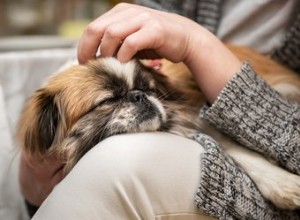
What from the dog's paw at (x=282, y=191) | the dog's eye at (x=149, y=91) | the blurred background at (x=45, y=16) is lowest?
the blurred background at (x=45, y=16)

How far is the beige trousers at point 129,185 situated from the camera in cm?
76

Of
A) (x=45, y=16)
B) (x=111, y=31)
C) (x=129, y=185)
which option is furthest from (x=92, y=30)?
(x=45, y=16)

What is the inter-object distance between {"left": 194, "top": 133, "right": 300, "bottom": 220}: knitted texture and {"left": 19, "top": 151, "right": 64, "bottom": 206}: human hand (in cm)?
35

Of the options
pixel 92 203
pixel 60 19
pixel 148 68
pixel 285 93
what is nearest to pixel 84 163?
pixel 92 203

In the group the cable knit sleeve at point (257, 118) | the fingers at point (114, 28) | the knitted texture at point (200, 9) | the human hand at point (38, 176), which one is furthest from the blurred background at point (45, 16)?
the cable knit sleeve at point (257, 118)

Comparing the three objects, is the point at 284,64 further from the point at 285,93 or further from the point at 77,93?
the point at 77,93

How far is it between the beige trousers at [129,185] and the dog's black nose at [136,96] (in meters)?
0.14

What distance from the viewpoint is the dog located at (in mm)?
906

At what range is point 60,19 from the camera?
240 cm

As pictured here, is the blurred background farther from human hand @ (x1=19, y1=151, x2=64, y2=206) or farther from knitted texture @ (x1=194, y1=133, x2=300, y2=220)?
knitted texture @ (x1=194, y1=133, x2=300, y2=220)

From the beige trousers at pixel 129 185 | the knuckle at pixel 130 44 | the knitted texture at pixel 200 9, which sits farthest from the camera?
the knitted texture at pixel 200 9

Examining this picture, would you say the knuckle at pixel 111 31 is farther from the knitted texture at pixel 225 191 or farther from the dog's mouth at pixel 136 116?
the knitted texture at pixel 225 191

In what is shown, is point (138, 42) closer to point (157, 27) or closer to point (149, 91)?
point (157, 27)

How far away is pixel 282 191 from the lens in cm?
89
